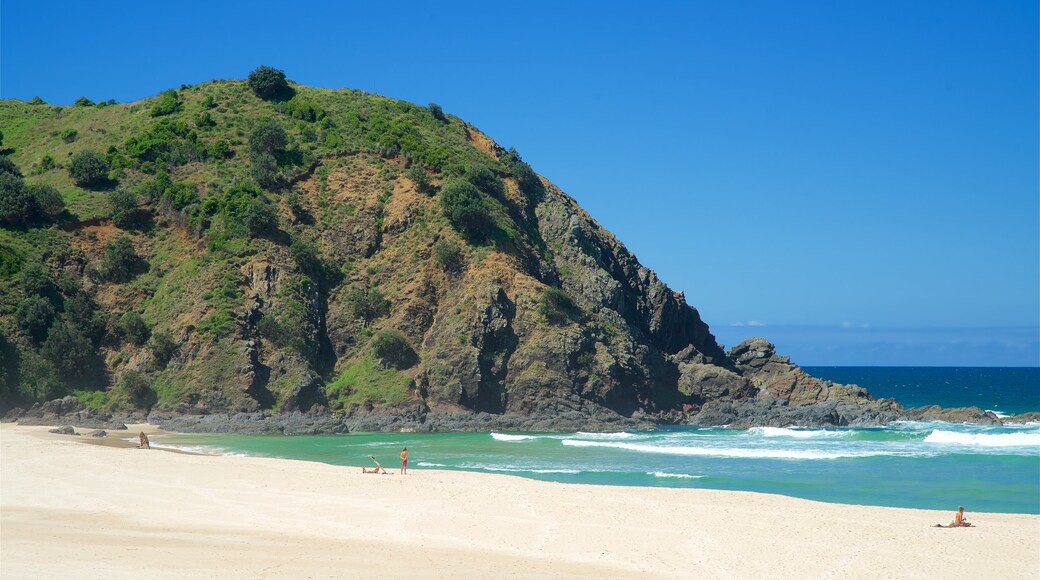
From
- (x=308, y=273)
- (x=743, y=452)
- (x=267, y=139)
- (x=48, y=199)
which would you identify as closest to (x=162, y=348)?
(x=308, y=273)

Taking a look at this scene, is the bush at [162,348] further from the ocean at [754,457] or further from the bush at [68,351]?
the ocean at [754,457]

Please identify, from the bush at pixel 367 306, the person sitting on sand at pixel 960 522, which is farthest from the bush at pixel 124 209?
the person sitting on sand at pixel 960 522

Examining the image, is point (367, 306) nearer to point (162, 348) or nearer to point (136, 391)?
point (162, 348)

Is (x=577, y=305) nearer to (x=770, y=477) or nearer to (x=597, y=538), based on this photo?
(x=770, y=477)

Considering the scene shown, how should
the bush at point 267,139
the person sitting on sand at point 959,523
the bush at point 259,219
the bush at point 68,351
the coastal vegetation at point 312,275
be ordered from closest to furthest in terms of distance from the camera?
the person sitting on sand at point 959,523, the bush at point 68,351, the coastal vegetation at point 312,275, the bush at point 259,219, the bush at point 267,139

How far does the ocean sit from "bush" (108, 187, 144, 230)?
22.8 meters

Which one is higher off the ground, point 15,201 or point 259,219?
point 15,201

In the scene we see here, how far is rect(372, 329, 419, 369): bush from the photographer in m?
54.9

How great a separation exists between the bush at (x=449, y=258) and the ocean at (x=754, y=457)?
13.8 metres

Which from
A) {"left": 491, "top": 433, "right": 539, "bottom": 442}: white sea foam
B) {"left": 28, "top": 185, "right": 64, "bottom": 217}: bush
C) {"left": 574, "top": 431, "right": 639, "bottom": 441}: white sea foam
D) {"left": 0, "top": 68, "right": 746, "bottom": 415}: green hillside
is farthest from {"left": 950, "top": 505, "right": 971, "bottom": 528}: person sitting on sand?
{"left": 28, "top": 185, "right": 64, "bottom": 217}: bush

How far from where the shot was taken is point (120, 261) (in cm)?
5812

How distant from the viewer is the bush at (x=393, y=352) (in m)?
54.9

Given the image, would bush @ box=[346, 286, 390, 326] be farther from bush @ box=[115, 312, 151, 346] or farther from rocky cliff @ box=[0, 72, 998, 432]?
bush @ box=[115, 312, 151, 346]

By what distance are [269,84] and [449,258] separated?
25947 millimetres
